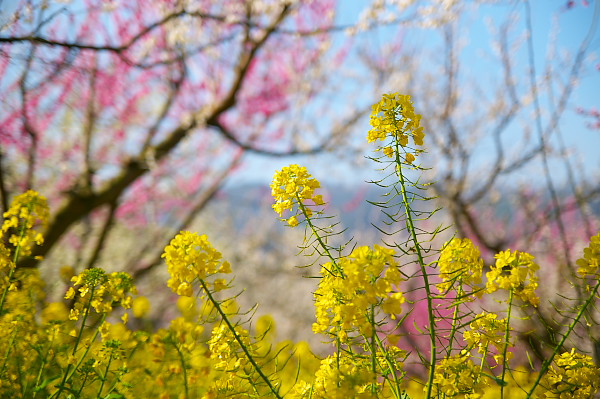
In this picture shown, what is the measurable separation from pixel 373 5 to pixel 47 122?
391 centimetres

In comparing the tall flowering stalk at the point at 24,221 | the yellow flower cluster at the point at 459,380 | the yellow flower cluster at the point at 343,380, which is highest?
the tall flowering stalk at the point at 24,221

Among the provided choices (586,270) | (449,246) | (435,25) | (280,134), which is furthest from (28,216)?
(280,134)

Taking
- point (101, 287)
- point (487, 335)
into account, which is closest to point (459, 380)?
point (487, 335)

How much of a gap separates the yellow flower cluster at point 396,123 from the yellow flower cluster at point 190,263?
0.54 m

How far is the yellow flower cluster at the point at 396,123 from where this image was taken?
3.86 ft

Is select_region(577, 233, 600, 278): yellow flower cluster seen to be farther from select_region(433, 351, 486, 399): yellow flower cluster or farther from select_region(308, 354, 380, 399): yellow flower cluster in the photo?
select_region(308, 354, 380, 399): yellow flower cluster

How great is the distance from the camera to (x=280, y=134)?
698 cm

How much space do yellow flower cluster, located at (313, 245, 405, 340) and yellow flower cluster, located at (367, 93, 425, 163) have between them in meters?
0.33

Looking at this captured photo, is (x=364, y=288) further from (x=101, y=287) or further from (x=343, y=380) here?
(x=101, y=287)

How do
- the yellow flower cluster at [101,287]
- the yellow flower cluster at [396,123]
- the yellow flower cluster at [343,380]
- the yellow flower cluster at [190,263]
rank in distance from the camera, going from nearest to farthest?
the yellow flower cluster at [343,380], the yellow flower cluster at [190,263], the yellow flower cluster at [396,123], the yellow flower cluster at [101,287]

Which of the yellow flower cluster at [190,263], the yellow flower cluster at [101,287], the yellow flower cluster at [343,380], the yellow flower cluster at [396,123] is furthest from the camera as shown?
the yellow flower cluster at [101,287]

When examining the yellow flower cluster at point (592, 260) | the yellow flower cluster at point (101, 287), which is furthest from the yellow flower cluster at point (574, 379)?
the yellow flower cluster at point (101, 287)

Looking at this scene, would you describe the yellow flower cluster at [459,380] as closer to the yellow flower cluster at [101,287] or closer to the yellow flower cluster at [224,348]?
the yellow flower cluster at [224,348]

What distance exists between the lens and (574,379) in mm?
1260
